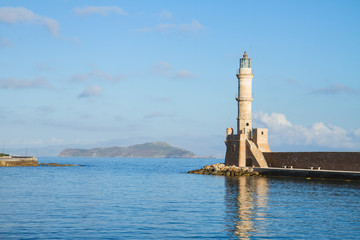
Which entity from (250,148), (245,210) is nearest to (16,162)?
(250,148)

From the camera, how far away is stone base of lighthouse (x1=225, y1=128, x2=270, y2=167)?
179ft

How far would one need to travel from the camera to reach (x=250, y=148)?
179 feet

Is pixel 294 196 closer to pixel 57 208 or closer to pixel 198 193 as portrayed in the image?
pixel 198 193

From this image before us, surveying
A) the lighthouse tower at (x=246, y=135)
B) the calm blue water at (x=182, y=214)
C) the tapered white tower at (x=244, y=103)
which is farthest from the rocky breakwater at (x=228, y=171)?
the calm blue water at (x=182, y=214)

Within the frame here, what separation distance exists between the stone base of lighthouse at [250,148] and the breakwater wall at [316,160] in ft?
3.40

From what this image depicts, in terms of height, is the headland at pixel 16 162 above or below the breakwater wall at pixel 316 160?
below

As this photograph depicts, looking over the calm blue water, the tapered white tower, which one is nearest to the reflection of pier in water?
the calm blue water

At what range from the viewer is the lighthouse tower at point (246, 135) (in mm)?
54906

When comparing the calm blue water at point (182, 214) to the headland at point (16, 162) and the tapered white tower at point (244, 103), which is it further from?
the headland at point (16, 162)

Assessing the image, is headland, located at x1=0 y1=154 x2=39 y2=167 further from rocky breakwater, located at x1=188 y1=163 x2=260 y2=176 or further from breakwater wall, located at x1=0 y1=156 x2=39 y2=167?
rocky breakwater, located at x1=188 y1=163 x2=260 y2=176

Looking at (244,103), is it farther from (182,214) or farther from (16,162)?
(16,162)

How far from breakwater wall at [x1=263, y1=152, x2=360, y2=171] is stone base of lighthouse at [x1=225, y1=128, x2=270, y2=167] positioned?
1036 mm

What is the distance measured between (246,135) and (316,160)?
10411 mm

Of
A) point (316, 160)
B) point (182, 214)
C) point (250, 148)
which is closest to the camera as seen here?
point (182, 214)
